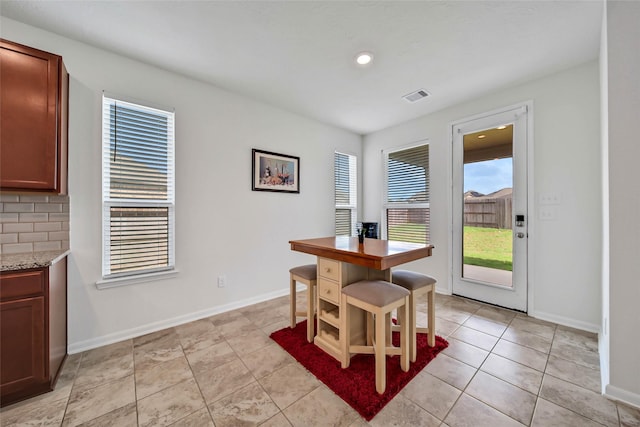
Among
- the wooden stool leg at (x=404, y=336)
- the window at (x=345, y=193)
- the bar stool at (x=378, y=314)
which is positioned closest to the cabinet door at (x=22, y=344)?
the bar stool at (x=378, y=314)

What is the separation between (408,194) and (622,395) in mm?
2877

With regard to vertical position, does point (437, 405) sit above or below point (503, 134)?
below

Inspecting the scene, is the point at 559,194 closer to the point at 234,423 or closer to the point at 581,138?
the point at 581,138

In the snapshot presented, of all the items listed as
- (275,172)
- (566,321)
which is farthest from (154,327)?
(566,321)

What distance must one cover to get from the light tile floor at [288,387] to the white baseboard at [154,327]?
74 millimetres

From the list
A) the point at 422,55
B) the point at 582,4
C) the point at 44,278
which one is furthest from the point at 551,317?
the point at 44,278

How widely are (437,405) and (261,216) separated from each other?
2.56m

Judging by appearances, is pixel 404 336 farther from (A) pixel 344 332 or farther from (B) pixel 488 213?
(B) pixel 488 213

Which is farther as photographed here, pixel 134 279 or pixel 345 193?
pixel 345 193

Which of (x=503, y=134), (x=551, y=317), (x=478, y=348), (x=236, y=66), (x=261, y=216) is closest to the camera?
(x=478, y=348)

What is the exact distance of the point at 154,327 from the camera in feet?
7.93

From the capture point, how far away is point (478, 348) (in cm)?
211

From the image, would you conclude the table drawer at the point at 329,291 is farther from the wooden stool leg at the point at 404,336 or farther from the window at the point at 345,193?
the window at the point at 345,193

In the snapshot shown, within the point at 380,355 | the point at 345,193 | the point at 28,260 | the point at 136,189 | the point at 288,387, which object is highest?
the point at 345,193
